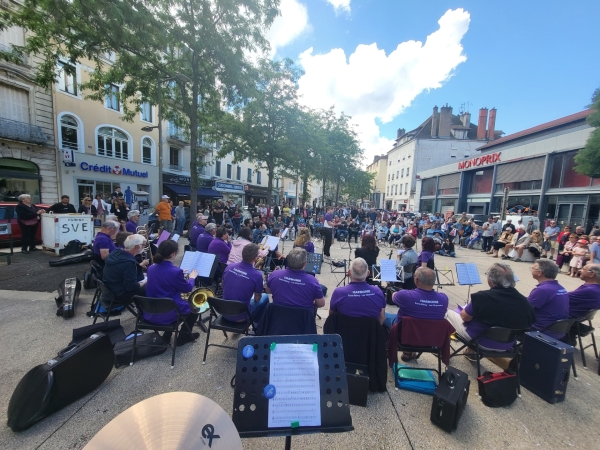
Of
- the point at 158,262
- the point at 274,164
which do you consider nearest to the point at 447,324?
the point at 158,262

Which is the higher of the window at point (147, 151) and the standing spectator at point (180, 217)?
the window at point (147, 151)

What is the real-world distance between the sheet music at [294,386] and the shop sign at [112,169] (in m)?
20.4

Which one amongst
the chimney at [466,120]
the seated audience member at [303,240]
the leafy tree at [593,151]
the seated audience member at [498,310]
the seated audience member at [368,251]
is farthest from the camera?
the chimney at [466,120]

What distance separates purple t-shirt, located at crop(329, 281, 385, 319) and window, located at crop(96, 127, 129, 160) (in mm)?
20658

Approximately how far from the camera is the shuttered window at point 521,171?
16422 millimetres

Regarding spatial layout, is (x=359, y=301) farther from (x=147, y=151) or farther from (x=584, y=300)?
(x=147, y=151)

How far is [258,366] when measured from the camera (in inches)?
60.6

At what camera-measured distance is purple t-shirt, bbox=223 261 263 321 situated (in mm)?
3332

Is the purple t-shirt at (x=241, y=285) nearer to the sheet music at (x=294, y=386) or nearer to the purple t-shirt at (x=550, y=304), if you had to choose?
the sheet music at (x=294, y=386)

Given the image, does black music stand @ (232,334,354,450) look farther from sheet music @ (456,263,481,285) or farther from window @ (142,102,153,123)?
window @ (142,102,153,123)

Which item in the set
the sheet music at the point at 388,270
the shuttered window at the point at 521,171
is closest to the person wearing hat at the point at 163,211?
the sheet music at the point at 388,270

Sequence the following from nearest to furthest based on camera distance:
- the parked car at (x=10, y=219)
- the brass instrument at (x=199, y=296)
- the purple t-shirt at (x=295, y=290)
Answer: the purple t-shirt at (x=295, y=290) → the brass instrument at (x=199, y=296) → the parked car at (x=10, y=219)

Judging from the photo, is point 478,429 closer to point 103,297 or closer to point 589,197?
point 103,297

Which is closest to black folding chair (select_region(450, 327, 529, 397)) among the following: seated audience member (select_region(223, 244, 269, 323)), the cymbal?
seated audience member (select_region(223, 244, 269, 323))
